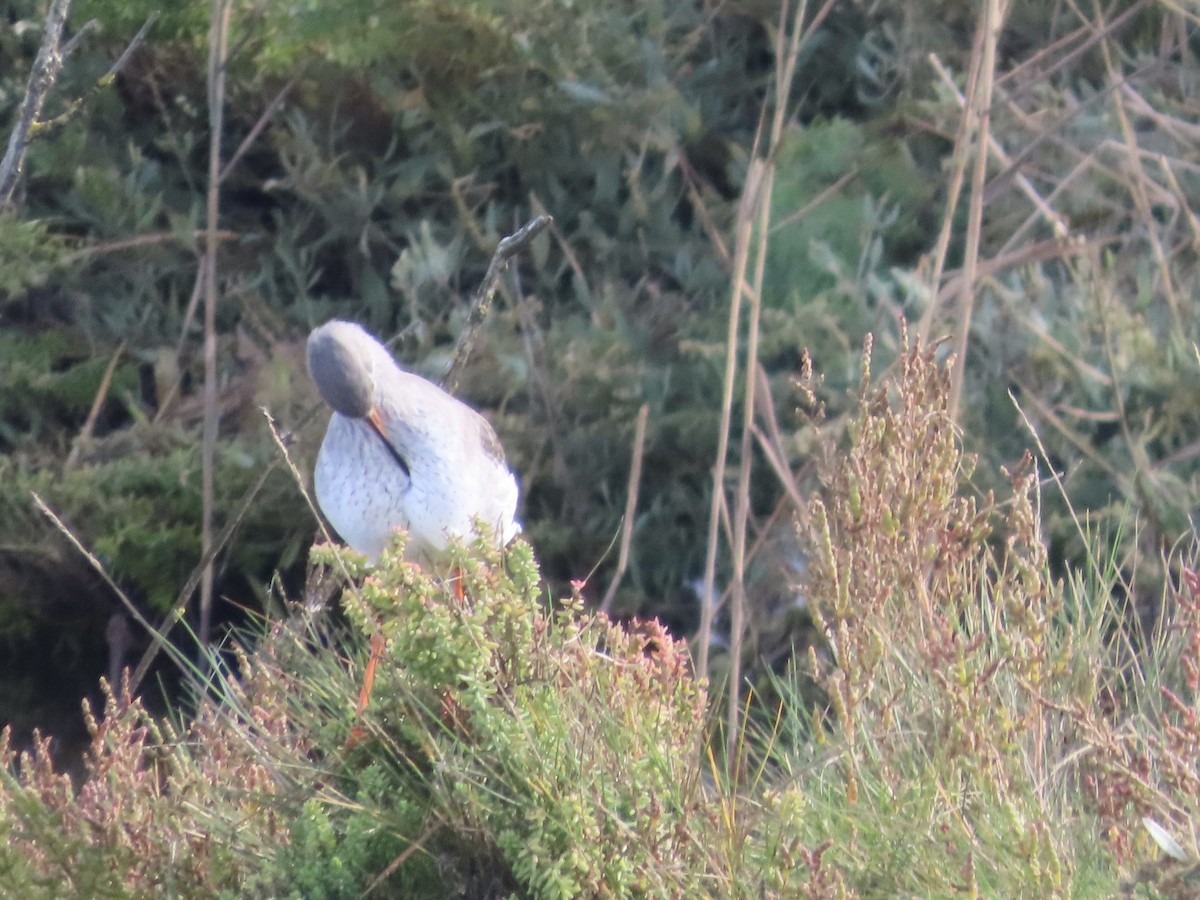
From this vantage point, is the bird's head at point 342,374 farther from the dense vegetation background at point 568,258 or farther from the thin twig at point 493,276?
the dense vegetation background at point 568,258

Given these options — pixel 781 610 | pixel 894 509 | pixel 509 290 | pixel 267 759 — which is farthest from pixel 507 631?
pixel 509 290

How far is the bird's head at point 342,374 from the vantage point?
3088mm

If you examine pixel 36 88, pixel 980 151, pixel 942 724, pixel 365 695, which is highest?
pixel 36 88

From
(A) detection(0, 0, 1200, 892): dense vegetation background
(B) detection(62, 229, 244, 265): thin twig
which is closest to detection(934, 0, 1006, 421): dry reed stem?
(A) detection(0, 0, 1200, 892): dense vegetation background

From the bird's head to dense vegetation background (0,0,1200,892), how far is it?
114cm

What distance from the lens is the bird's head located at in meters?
3.09

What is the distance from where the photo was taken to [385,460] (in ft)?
10.3

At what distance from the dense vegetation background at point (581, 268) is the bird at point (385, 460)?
103 cm

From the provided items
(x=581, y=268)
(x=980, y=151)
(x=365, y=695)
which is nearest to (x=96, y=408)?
(x=581, y=268)

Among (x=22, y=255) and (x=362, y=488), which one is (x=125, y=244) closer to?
(x=22, y=255)

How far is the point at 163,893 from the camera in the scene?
2553 mm

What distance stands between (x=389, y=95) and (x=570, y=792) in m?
4.06

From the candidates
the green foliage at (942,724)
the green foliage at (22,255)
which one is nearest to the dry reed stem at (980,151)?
the green foliage at (942,724)

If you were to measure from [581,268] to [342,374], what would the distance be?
3.01m
